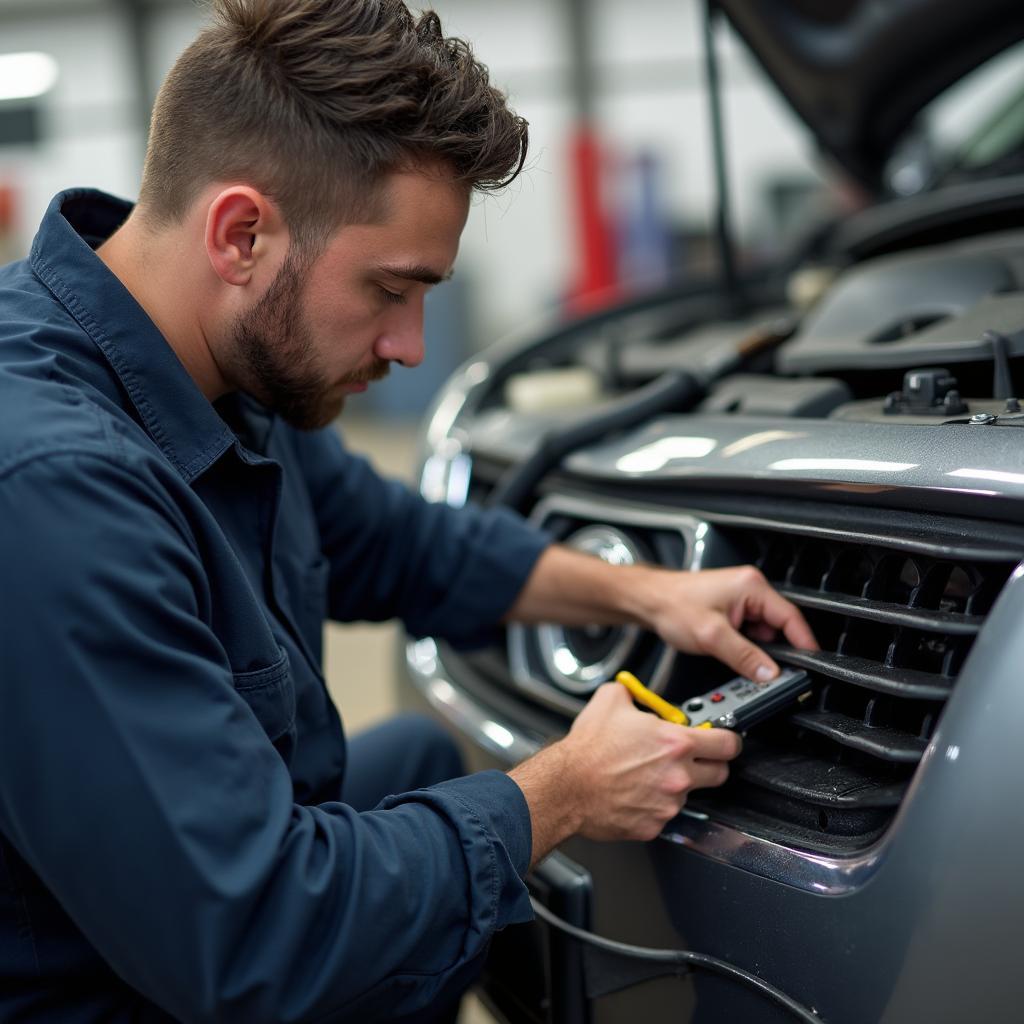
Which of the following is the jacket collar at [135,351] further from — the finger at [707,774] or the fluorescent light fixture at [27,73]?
the fluorescent light fixture at [27,73]

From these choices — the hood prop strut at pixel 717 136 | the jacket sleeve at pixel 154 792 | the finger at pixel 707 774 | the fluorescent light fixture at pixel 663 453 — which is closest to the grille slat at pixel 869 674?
the finger at pixel 707 774

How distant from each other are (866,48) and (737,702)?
1.18 meters

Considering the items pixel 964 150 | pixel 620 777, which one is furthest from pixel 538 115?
pixel 620 777

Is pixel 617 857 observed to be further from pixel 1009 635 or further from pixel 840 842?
pixel 1009 635

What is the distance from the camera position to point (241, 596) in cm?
89

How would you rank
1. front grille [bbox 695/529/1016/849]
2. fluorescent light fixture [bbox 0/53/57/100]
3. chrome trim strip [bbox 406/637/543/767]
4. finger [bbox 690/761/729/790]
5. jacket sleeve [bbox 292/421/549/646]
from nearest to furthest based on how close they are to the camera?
front grille [bbox 695/529/1016/849]
finger [bbox 690/761/729/790]
chrome trim strip [bbox 406/637/543/767]
jacket sleeve [bbox 292/421/549/646]
fluorescent light fixture [bbox 0/53/57/100]

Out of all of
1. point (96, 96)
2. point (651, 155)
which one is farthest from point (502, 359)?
point (96, 96)

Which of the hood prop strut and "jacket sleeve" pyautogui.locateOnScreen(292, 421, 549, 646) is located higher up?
the hood prop strut

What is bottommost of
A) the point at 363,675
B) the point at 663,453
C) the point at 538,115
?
the point at 363,675

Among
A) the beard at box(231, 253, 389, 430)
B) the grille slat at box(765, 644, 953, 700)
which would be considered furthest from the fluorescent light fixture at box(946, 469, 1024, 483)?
the beard at box(231, 253, 389, 430)

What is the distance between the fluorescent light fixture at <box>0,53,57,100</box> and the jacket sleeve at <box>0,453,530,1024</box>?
9.45 m

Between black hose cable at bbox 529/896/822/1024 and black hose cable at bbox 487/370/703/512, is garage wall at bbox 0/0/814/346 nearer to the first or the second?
black hose cable at bbox 487/370/703/512

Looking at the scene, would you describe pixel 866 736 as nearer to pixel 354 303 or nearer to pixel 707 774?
pixel 707 774

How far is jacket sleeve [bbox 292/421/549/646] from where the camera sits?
4.32 ft
